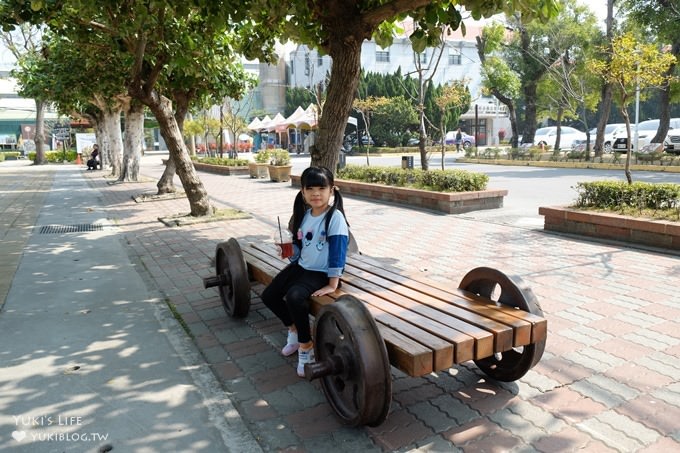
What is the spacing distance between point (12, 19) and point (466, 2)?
614 centimetres

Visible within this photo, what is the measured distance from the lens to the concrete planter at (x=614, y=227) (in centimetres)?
673

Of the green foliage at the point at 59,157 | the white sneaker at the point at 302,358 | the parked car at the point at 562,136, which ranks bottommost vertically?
the white sneaker at the point at 302,358

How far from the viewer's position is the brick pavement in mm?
2898

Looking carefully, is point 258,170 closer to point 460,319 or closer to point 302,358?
point 302,358

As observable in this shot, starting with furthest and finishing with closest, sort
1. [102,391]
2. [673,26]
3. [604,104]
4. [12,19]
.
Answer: [604,104], [673,26], [12,19], [102,391]

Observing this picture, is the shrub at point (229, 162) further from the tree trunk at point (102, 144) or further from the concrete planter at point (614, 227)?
the concrete planter at point (614, 227)

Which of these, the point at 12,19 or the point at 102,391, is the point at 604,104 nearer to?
the point at 12,19

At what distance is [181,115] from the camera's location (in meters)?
14.3

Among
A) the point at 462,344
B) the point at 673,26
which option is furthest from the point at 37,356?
the point at 673,26

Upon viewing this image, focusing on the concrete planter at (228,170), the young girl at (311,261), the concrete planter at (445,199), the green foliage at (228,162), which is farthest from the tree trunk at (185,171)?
the green foliage at (228,162)

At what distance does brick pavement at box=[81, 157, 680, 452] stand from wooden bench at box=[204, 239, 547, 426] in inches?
8.4

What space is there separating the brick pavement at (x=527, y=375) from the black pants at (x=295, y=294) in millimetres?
370

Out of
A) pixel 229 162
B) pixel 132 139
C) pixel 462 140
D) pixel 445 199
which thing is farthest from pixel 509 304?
pixel 462 140

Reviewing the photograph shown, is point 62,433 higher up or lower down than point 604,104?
lower down
